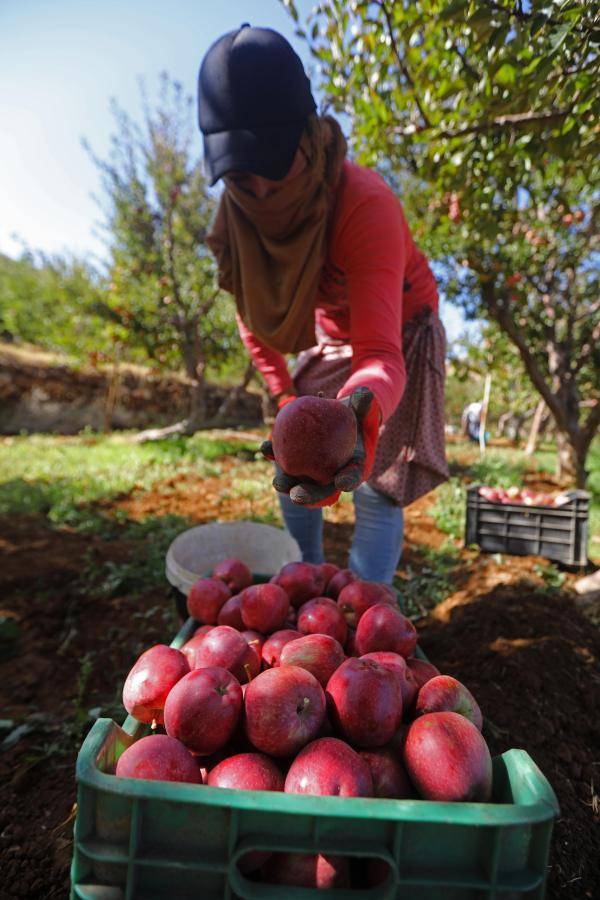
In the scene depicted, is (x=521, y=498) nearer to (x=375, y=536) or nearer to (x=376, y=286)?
(x=375, y=536)

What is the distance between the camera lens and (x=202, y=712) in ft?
3.48

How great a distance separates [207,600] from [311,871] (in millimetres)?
975

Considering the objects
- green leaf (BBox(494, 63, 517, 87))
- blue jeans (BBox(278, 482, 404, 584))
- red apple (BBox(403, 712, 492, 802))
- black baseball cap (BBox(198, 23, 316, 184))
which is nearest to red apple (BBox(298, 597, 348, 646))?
red apple (BBox(403, 712, 492, 802))

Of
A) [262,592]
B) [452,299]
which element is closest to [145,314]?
[452,299]

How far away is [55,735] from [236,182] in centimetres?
252

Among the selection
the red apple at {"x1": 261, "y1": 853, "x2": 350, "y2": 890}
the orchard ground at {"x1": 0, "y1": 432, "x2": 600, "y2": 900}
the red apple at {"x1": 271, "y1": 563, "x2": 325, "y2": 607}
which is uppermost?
the red apple at {"x1": 271, "y1": 563, "x2": 325, "y2": 607}

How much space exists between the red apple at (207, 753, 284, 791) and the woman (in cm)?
63

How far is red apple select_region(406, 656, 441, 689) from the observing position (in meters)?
1.31

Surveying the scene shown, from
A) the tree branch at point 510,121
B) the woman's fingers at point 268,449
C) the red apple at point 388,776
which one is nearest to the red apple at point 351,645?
the red apple at point 388,776

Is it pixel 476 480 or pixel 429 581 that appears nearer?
pixel 429 581

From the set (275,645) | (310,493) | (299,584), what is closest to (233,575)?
(299,584)

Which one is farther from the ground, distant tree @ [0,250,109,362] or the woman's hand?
distant tree @ [0,250,109,362]

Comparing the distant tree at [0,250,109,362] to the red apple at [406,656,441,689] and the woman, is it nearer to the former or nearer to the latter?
the woman

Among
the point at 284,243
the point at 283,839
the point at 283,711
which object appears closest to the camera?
the point at 283,839
